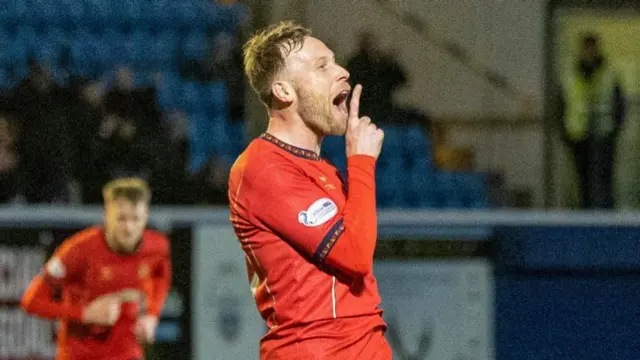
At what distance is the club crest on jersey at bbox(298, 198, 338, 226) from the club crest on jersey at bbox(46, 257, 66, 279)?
3.42m

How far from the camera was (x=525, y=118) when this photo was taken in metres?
9.41

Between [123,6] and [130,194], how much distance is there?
4511 millimetres

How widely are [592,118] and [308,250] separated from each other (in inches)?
241

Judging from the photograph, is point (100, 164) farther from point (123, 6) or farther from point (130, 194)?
point (123, 6)

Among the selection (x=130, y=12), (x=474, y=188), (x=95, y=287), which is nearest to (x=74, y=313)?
(x=95, y=287)

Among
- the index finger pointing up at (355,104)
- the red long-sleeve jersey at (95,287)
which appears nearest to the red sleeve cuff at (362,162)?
the index finger pointing up at (355,104)

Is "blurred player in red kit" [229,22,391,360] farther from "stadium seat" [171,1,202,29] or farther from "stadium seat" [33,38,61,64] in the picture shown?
"stadium seat" [171,1,202,29]

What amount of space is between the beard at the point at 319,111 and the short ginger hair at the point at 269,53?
0.09m

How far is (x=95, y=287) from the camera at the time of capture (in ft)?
20.6

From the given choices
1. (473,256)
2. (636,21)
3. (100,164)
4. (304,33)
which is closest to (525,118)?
(636,21)

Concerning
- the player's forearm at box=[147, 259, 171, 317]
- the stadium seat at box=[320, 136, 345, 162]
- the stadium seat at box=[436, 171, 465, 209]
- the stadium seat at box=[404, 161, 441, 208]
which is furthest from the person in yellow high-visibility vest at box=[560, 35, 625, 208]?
the player's forearm at box=[147, 259, 171, 317]

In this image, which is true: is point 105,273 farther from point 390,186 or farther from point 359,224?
point 359,224

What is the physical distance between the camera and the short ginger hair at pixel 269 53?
10.7 feet

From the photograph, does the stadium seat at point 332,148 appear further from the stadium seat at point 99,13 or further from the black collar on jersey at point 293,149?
the black collar on jersey at point 293,149
